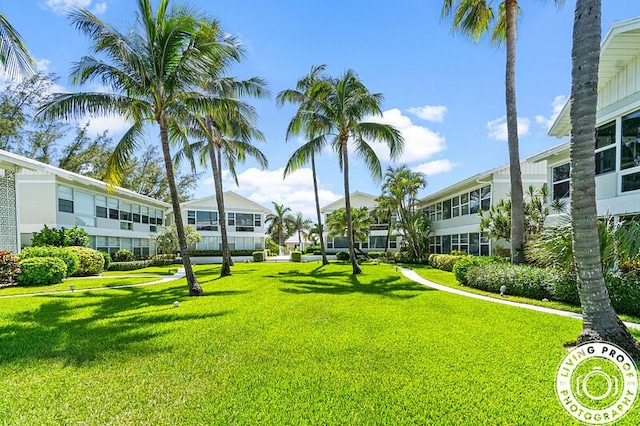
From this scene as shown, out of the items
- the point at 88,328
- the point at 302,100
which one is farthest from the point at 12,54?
the point at 302,100

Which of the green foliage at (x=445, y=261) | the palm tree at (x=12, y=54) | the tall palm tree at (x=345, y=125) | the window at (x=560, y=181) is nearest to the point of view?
the palm tree at (x=12, y=54)

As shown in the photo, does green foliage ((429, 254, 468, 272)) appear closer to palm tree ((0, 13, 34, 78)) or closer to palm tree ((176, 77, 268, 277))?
palm tree ((176, 77, 268, 277))

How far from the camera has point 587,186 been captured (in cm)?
521

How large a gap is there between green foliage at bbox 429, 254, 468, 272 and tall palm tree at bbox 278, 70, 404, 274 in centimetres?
587

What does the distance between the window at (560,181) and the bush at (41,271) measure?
2159 cm

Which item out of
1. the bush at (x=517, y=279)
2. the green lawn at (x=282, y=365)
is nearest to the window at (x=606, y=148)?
the bush at (x=517, y=279)

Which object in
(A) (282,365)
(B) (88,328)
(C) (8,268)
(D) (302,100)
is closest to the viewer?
(A) (282,365)

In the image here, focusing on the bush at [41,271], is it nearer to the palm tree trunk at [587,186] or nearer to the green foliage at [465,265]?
the green foliage at [465,265]

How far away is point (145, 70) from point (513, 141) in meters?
13.0

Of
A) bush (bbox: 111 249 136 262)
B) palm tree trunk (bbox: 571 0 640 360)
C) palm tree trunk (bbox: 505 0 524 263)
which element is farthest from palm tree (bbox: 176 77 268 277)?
palm tree trunk (bbox: 571 0 640 360)

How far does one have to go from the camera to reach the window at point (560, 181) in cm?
1419

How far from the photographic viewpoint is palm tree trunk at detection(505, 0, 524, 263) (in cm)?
1262

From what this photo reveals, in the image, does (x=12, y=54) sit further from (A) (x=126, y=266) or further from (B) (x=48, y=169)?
(A) (x=126, y=266)

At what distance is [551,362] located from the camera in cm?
493
